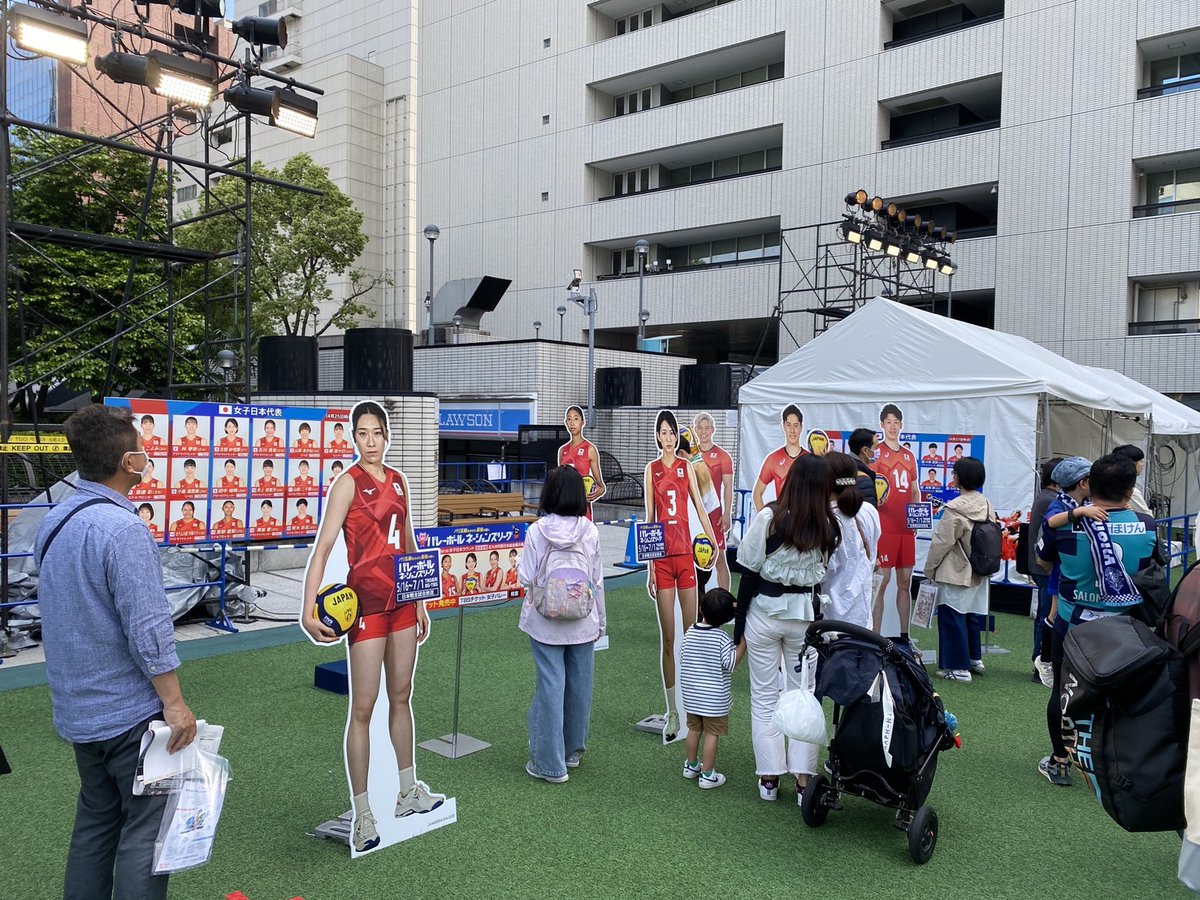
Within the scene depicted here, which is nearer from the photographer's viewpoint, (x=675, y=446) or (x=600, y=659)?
(x=675, y=446)

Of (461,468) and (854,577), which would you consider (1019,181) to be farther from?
(854,577)

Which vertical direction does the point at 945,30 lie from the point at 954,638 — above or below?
above

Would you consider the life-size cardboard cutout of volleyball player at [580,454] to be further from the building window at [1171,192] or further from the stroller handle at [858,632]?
the building window at [1171,192]

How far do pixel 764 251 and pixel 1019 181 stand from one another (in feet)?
25.9

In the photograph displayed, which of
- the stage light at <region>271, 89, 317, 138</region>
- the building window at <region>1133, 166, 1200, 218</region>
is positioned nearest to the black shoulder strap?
the stage light at <region>271, 89, 317, 138</region>

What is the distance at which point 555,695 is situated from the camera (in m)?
4.70

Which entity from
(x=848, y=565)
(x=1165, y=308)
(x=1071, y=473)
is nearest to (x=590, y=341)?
(x=1165, y=308)

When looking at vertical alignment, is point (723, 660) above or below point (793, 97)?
below

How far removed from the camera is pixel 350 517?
396 cm

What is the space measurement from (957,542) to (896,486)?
2.49 ft

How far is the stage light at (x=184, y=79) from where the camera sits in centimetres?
876

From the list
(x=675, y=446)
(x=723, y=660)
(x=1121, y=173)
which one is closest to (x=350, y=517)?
(x=723, y=660)

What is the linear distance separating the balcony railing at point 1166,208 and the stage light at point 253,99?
20.0 meters

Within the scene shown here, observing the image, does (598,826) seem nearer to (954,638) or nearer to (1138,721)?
(1138,721)
